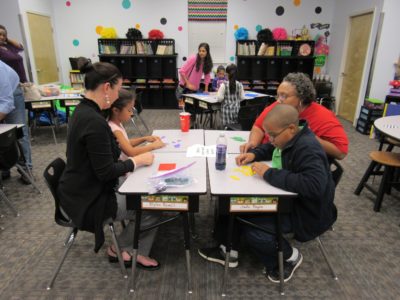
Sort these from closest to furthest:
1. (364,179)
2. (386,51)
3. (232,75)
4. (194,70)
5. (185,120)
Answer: (185,120) → (364,179) → (232,75) → (194,70) → (386,51)

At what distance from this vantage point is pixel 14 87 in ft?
9.57

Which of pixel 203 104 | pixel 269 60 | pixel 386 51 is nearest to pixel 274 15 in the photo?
pixel 269 60

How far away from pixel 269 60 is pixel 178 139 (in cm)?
533

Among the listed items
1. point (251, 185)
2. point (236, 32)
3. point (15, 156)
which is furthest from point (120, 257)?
point (236, 32)

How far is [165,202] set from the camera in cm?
155

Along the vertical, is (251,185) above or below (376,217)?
above

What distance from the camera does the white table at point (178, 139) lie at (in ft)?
7.03

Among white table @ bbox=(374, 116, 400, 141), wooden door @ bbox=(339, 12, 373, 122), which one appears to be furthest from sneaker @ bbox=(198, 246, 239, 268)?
wooden door @ bbox=(339, 12, 373, 122)

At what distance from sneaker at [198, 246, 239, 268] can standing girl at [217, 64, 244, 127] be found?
7.48 feet

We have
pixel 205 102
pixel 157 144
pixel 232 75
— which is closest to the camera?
pixel 157 144

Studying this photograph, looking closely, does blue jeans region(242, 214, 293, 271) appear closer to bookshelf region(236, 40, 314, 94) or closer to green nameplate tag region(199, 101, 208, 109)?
green nameplate tag region(199, 101, 208, 109)

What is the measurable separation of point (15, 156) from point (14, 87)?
2.59 ft

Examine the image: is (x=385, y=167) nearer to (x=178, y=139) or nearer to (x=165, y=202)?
(x=178, y=139)

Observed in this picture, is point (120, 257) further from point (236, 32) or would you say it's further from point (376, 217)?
point (236, 32)
